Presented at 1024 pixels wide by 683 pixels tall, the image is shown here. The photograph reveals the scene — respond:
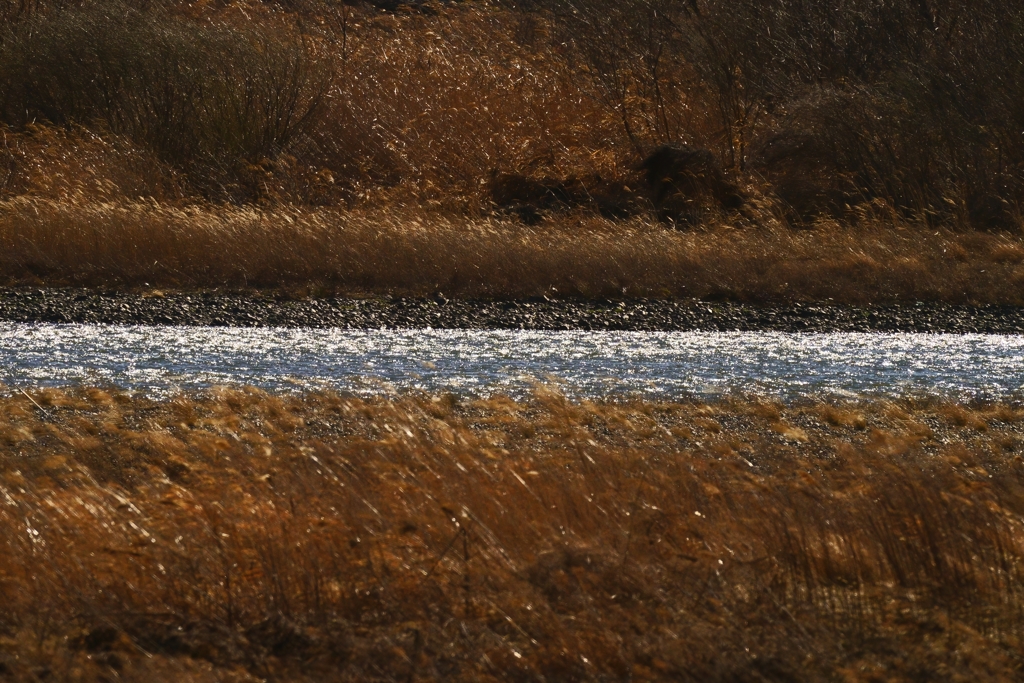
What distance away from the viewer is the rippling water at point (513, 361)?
32.3 feet

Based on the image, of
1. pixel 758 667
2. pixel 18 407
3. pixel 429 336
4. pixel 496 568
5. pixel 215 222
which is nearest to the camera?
pixel 758 667

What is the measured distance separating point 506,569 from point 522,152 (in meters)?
15.2

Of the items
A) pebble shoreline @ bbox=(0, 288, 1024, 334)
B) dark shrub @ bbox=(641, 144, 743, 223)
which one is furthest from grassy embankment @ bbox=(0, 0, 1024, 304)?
pebble shoreline @ bbox=(0, 288, 1024, 334)

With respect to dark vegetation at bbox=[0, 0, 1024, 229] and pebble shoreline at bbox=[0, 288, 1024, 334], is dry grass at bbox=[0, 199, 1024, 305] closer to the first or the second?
pebble shoreline at bbox=[0, 288, 1024, 334]

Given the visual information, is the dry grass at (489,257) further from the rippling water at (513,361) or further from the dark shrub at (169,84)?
the dark shrub at (169,84)

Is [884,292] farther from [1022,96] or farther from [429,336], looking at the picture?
[429,336]

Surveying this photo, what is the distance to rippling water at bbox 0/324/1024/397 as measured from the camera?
32.3ft

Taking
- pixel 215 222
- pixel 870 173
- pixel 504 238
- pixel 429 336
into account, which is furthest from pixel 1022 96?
pixel 215 222

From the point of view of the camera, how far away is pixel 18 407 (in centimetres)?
826

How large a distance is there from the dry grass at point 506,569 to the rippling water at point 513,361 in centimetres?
337

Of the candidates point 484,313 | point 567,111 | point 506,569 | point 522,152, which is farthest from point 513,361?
point 567,111

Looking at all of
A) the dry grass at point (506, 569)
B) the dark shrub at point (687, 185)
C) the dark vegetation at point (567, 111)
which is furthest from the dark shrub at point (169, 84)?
the dry grass at point (506, 569)

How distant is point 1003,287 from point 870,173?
2949 millimetres

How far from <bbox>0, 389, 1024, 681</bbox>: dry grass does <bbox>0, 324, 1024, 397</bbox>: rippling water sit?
3373mm
